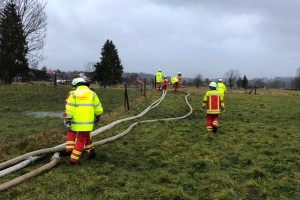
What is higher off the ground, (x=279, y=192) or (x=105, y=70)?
(x=105, y=70)

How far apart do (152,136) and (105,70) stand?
1984 inches

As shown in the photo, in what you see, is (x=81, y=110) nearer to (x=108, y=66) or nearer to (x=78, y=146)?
(x=78, y=146)

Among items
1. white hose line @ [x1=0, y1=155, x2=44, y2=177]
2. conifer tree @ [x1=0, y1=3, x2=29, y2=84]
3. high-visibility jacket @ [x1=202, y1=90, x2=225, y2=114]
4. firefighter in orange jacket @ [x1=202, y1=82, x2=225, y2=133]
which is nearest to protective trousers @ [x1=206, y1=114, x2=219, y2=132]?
firefighter in orange jacket @ [x1=202, y1=82, x2=225, y2=133]

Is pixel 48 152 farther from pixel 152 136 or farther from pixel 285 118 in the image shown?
pixel 285 118

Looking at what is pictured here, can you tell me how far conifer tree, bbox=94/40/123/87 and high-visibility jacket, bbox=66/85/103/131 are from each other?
168 feet

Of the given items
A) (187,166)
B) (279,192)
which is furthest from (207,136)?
(279,192)

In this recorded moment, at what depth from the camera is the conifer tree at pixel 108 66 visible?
196ft

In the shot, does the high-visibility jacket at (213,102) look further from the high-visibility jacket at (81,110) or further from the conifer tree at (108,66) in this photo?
the conifer tree at (108,66)

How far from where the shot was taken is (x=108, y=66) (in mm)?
59781

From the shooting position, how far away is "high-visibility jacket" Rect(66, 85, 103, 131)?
706cm

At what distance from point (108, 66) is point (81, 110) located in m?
53.3

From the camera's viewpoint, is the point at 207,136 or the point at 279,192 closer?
the point at 279,192

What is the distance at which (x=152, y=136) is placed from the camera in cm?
1040

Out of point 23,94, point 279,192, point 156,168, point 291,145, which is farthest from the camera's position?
point 23,94
